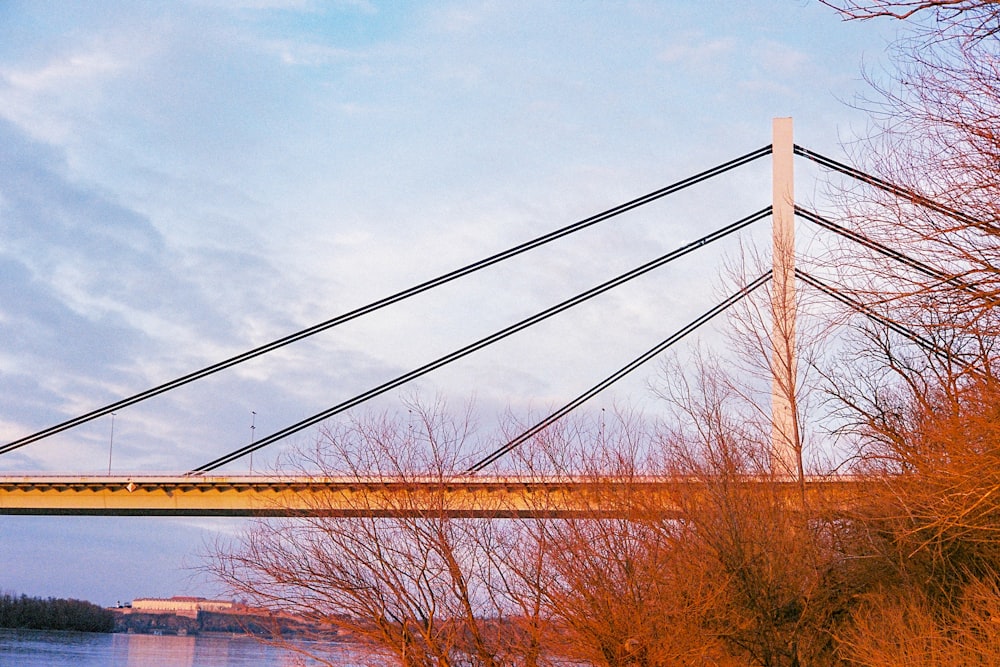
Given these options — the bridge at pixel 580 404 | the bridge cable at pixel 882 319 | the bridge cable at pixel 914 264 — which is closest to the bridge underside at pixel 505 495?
the bridge at pixel 580 404

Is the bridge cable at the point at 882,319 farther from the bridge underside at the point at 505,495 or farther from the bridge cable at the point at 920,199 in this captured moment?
the bridge underside at the point at 505,495

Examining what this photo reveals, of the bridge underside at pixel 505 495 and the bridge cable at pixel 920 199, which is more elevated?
the bridge cable at pixel 920 199

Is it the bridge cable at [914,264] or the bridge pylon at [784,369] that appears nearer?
the bridge cable at [914,264]

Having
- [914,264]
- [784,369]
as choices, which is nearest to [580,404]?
[784,369]

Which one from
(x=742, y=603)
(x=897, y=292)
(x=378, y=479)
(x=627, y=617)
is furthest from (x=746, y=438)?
(x=897, y=292)

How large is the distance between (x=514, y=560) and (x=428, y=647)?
1.61 meters

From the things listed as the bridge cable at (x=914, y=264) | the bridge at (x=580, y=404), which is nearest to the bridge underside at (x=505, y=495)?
the bridge at (x=580, y=404)

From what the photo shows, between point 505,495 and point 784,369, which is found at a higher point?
point 784,369

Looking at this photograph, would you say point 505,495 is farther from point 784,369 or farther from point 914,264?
point 914,264

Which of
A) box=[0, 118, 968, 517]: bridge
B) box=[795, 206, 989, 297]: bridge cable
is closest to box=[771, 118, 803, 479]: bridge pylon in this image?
box=[0, 118, 968, 517]: bridge

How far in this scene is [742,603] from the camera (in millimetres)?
14461

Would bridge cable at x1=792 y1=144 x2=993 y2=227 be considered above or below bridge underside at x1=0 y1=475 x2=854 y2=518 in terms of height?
above

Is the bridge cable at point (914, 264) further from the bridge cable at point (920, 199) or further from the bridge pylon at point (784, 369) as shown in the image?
the bridge pylon at point (784, 369)

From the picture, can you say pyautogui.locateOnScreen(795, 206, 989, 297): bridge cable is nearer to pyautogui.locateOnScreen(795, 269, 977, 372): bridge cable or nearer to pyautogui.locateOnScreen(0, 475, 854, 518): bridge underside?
pyautogui.locateOnScreen(795, 269, 977, 372): bridge cable
